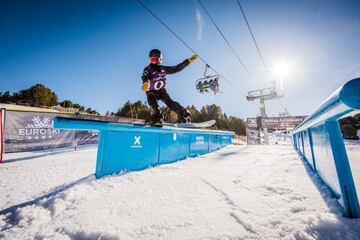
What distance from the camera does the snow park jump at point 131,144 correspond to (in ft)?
6.95

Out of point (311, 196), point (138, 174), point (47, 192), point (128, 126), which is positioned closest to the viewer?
point (311, 196)

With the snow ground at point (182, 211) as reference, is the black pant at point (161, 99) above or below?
above

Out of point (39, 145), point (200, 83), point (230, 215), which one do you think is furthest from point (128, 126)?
point (200, 83)

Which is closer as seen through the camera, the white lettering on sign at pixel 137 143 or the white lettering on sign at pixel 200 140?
the white lettering on sign at pixel 137 143

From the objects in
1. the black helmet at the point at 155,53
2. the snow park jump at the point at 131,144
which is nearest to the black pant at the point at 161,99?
the snow park jump at the point at 131,144

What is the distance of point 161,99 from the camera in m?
3.58

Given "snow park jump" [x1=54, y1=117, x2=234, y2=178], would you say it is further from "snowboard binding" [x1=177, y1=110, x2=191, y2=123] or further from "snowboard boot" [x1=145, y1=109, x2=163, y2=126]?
"snowboard boot" [x1=145, y1=109, x2=163, y2=126]

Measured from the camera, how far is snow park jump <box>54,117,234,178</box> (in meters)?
2.12

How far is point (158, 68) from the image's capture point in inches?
138

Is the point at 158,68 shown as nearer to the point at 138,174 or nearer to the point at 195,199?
the point at 138,174

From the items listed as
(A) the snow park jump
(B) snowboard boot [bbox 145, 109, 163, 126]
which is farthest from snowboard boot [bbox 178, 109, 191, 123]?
(B) snowboard boot [bbox 145, 109, 163, 126]

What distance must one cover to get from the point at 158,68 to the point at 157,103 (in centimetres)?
75

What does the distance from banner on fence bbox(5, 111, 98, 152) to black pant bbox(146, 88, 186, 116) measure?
600 cm

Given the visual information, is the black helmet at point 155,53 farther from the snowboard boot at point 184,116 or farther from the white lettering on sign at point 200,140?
the white lettering on sign at point 200,140
